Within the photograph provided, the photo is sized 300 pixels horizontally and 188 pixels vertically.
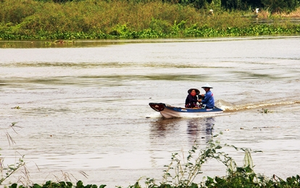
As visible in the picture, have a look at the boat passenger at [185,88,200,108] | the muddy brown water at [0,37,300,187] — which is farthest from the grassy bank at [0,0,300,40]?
the boat passenger at [185,88,200,108]

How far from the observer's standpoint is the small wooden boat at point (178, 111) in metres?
21.4

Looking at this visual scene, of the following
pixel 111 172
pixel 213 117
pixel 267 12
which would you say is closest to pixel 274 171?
pixel 111 172

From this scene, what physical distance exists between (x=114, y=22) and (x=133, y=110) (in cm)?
4581

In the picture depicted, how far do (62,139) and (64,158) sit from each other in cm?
280

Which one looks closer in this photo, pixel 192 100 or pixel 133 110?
pixel 192 100

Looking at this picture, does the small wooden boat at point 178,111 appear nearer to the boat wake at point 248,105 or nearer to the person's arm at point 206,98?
the person's arm at point 206,98

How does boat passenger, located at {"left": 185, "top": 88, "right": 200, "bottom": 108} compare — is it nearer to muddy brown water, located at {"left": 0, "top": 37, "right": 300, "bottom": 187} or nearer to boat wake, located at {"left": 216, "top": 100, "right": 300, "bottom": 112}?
muddy brown water, located at {"left": 0, "top": 37, "right": 300, "bottom": 187}

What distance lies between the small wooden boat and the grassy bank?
1699 inches

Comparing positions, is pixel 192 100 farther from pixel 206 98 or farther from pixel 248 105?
pixel 248 105

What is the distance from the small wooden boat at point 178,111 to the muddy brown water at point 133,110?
0.68 feet

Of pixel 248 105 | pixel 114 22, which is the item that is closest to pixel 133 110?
Answer: pixel 248 105

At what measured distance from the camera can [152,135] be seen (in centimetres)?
1912

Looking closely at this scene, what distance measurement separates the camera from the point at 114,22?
225 ft

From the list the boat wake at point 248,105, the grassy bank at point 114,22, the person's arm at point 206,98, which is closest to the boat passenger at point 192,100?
the person's arm at point 206,98
